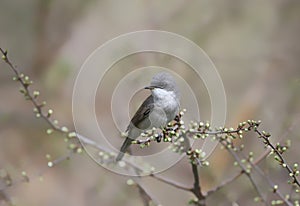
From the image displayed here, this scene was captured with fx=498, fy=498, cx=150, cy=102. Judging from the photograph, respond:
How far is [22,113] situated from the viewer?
4988 mm

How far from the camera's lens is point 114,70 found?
4.84 meters

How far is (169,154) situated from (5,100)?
2.67 m

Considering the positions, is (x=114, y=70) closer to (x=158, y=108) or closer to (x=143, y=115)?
(x=143, y=115)

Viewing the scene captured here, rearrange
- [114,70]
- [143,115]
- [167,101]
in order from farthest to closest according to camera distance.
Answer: [114,70]
[143,115]
[167,101]

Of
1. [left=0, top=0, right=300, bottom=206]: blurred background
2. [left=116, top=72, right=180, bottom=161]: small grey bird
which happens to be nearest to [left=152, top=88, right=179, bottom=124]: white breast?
[left=116, top=72, right=180, bottom=161]: small grey bird

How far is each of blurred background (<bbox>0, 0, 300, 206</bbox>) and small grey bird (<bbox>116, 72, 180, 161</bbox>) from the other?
1955 millimetres

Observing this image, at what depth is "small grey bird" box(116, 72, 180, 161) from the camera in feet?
7.44

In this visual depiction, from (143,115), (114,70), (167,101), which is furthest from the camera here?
(114,70)

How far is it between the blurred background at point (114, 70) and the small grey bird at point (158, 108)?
1.95 m

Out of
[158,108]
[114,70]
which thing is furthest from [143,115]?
[114,70]

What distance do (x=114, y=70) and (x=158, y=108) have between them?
2.55m

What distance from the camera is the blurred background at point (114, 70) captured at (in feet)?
15.0

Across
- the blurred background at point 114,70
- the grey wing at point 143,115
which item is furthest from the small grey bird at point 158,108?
the blurred background at point 114,70

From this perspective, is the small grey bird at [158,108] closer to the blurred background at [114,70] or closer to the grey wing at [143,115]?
the grey wing at [143,115]
